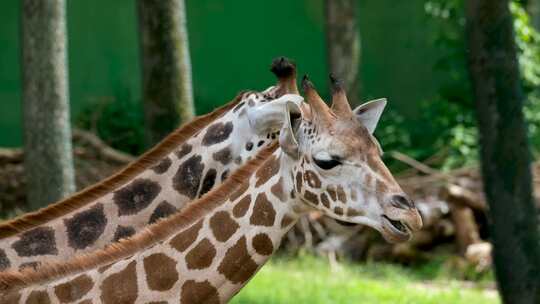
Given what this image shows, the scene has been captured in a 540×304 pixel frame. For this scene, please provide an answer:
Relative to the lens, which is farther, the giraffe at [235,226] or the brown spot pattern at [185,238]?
the brown spot pattern at [185,238]

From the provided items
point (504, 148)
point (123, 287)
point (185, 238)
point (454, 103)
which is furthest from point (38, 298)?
point (454, 103)

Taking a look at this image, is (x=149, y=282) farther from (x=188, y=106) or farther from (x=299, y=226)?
(x=299, y=226)

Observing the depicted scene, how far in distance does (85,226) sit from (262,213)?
1230mm

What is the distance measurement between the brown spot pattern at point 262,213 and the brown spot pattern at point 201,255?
19 centimetres

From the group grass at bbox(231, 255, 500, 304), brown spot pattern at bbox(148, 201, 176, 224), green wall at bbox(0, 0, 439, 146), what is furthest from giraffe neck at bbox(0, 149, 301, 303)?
Answer: green wall at bbox(0, 0, 439, 146)

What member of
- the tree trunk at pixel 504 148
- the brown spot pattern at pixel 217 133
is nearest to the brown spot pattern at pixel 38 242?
the brown spot pattern at pixel 217 133

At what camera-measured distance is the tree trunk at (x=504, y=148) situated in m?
6.19

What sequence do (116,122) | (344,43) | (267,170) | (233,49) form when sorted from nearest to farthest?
(267,170)
(344,43)
(116,122)
(233,49)

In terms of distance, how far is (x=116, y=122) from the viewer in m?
13.5

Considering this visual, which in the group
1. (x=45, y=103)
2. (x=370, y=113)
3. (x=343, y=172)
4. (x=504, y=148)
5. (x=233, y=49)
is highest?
(x=370, y=113)

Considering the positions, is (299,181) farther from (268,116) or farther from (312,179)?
(268,116)

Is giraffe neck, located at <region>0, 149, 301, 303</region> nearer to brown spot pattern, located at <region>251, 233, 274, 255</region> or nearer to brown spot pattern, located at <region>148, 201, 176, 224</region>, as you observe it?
brown spot pattern, located at <region>251, 233, 274, 255</region>

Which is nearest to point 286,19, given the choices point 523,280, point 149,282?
point 523,280

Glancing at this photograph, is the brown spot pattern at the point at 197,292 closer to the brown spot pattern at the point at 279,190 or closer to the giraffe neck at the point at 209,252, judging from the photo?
the giraffe neck at the point at 209,252
